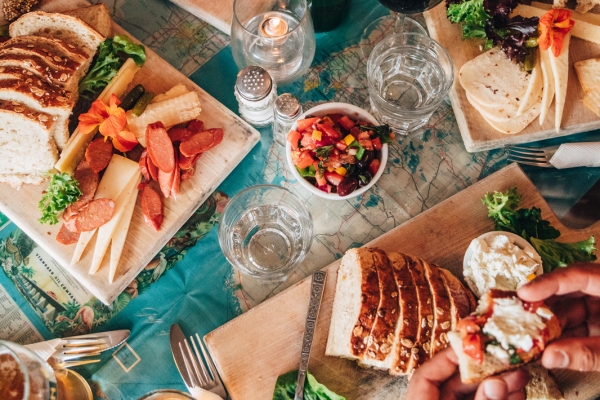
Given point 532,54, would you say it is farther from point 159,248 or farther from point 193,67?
point 159,248

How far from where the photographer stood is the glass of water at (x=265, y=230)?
2154 millimetres

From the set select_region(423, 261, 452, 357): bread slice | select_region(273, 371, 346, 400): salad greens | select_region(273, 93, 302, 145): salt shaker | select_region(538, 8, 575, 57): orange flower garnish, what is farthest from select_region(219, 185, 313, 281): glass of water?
select_region(538, 8, 575, 57): orange flower garnish

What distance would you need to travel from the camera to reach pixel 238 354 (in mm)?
2105

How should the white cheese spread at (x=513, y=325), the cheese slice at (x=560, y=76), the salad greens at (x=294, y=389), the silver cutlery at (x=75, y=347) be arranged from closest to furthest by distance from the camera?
the white cheese spread at (x=513, y=325)
the salad greens at (x=294, y=389)
the silver cutlery at (x=75, y=347)
the cheese slice at (x=560, y=76)

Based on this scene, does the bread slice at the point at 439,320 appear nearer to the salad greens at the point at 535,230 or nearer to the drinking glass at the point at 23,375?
the salad greens at the point at 535,230

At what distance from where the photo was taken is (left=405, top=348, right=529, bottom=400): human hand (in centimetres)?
152

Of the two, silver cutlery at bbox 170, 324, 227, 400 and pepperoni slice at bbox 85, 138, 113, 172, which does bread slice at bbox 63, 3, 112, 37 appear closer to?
pepperoni slice at bbox 85, 138, 113, 172

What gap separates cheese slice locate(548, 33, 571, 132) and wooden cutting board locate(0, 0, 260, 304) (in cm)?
138

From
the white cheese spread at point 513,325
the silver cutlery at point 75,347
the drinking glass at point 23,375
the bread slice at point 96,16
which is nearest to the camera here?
the white cheese spread at point 513,325

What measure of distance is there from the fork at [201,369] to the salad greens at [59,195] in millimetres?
786

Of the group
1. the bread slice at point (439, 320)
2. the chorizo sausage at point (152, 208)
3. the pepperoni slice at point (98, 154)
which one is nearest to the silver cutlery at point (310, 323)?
the bread slice at point (439, 320)

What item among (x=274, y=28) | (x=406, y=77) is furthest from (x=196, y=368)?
(x=406, y=77)

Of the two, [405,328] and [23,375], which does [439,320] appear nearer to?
[405,328]

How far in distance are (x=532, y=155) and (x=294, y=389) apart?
1.53 meters
